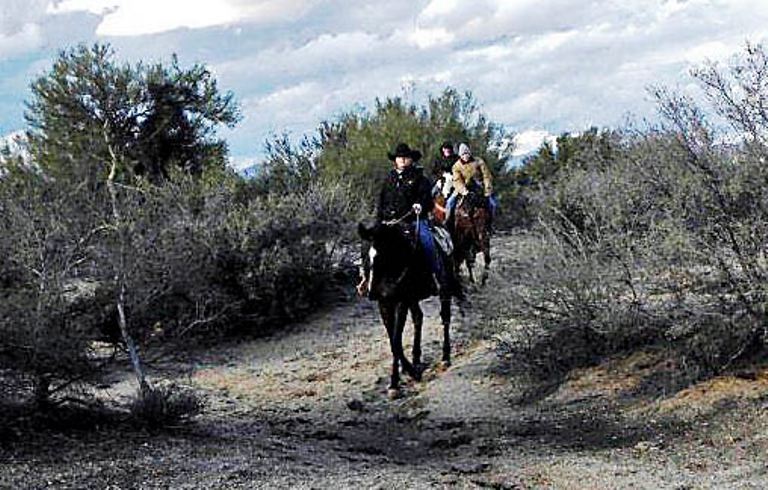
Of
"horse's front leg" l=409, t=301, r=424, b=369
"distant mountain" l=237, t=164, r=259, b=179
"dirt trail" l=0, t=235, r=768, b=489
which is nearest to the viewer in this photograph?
"dirt trail" l=0, t=235, r=768, b=489

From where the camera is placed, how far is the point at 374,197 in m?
25.0

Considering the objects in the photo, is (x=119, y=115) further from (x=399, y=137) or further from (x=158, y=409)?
(x=158, y=409)

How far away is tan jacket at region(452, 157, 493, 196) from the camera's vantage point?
57.2 feet

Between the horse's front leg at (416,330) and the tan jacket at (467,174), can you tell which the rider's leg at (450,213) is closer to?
the tan jacket at (467,174)

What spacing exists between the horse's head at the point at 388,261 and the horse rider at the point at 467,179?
4990mm

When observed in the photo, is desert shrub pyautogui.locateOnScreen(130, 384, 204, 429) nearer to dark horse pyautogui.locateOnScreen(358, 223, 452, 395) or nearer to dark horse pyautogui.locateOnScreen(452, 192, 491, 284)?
dark horse pyautogui.locateOnScreen(358, 223, 452, 395)

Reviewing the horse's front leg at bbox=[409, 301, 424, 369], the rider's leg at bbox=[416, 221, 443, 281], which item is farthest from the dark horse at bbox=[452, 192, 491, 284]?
the rider's leg at bbox=[416, 221, 443, 281]

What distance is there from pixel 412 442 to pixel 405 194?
3.55m

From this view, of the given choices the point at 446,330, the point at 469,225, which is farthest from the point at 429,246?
the point at 469,225

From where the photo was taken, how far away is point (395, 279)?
12359 millimetres

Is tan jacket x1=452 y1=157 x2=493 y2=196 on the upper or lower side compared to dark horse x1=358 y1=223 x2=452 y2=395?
upper

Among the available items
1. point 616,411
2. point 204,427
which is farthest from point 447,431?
point 204,427

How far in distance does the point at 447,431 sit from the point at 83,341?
3.57m

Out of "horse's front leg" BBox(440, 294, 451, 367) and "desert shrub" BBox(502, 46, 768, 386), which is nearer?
"desert shrub" BBox(502, 46, 768, 386)
